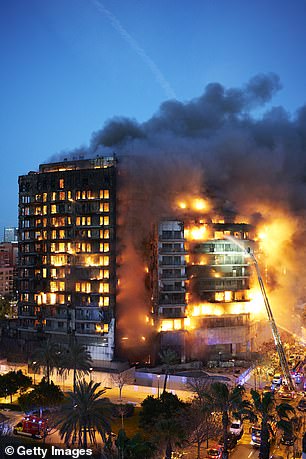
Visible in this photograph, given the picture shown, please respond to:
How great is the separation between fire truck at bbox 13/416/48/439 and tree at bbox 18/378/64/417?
335cm

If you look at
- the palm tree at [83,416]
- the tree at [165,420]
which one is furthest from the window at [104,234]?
the palm tree at [83,416]

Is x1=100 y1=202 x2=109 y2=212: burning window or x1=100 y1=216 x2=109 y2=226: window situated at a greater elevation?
x1=100 y1=202 x2=109 y2=212: burning window

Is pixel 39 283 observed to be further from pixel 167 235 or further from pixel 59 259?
pixel 167 235

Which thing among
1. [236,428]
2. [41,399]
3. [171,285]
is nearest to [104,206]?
[171,285]

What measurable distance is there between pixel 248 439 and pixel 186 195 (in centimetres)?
4781

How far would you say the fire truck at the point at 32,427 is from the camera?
134 ft

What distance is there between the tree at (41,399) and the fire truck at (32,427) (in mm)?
3345

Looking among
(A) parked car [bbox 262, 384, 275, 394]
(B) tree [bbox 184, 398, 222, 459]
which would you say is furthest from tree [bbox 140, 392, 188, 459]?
(A) parked car [bbox 262, 384, 275, 394]

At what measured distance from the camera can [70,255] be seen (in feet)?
248

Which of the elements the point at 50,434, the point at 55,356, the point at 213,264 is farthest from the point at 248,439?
the point at 213,264

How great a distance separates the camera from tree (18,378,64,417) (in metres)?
46.0

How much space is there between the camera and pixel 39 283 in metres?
79.6

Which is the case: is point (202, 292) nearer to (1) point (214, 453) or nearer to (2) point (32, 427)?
(2) point (32, 427)

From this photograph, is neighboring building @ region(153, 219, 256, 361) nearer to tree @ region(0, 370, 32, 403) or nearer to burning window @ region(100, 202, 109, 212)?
burning window @ region(100, 202, 109, 212)
